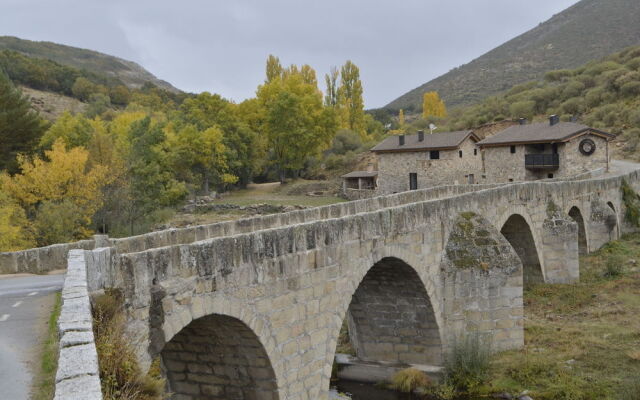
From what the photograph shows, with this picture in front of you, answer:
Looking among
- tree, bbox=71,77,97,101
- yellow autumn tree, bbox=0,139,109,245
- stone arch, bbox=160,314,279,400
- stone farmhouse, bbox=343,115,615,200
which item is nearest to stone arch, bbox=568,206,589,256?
stone farmhouse, bbox=343,115,615,200

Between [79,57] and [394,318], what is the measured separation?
164 meters

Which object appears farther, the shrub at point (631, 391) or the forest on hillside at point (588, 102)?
the forest on hillside at point (588, 102)

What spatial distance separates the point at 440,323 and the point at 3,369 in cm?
1172

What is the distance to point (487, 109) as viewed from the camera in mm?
65125

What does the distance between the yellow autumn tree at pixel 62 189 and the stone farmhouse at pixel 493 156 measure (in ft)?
72.4

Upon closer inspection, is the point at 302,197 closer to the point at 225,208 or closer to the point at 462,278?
the point at 225,208

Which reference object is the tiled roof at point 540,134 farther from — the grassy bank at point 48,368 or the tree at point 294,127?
the grassy bank at point 48,368

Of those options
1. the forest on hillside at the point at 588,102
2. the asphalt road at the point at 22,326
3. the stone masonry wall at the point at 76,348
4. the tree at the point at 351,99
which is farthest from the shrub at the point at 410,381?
the tree at the point at 351,99

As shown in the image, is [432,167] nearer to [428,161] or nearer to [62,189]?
[428,161]

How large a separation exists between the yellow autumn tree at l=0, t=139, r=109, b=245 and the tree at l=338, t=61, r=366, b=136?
4837 centimetres

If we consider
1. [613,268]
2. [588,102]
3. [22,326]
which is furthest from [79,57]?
[22,326]

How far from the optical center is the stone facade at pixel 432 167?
4184cm

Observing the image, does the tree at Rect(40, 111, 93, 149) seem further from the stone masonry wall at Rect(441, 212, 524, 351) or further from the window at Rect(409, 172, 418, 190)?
the stone masonry wall at Rect(441, 212, 524, 351)

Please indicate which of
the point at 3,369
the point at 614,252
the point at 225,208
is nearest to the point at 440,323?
the point at 3,369
